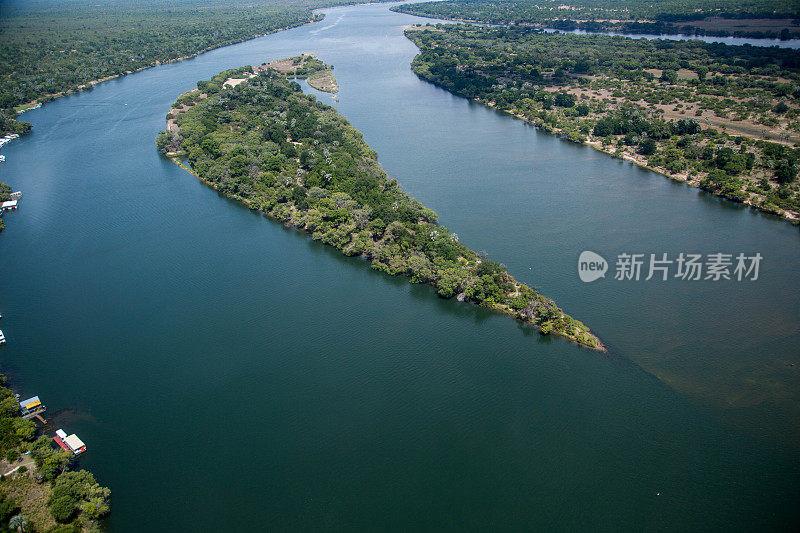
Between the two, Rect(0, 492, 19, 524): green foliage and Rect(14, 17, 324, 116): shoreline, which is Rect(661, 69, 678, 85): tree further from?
Rect(14, 17, 324, 116): shoreline

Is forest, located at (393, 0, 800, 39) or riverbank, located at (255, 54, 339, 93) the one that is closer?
riverbank, located at (255, 54, 339, 93)

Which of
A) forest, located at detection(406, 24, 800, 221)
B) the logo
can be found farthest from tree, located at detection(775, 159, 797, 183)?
the logo

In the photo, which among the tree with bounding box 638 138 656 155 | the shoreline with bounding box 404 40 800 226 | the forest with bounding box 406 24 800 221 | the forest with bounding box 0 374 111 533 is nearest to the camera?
the forest with bounding box 0 374 111 533

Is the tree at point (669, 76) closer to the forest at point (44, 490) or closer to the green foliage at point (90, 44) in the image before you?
the green foliage at point (90, 44)

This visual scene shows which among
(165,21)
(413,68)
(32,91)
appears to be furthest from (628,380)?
(165,21)

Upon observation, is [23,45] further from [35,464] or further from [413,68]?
[35,464]

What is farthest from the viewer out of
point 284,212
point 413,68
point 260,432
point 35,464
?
point 413,68

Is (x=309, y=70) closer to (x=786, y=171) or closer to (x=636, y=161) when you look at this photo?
(x=636, y=161)
